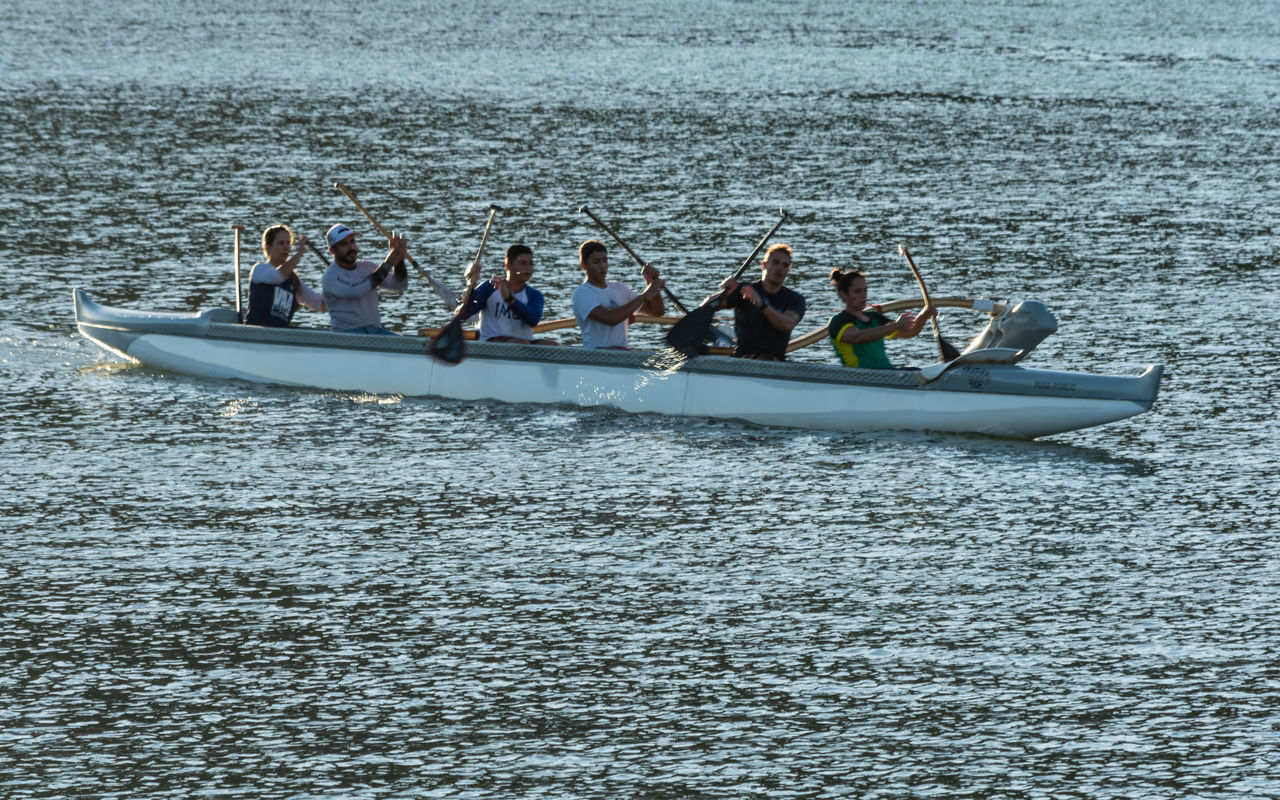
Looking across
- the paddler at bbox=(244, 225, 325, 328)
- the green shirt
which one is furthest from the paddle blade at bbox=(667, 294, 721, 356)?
the paddler at bbox=(244, 225, 325, 328)

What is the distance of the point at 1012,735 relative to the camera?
1015 centimetres

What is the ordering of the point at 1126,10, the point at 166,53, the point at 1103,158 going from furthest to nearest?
the point at 1126,10 → the point at 166,53 → the point at 1103,158

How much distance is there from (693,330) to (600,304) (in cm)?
102

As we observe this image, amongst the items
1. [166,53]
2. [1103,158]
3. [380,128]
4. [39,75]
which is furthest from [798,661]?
[166,53]

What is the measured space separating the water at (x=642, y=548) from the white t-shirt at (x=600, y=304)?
0.94m

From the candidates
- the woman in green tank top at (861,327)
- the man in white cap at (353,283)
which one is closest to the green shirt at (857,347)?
the woman in green tank top at (861,327)

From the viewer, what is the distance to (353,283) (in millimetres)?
19328

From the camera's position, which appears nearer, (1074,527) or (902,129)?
(1074,527)

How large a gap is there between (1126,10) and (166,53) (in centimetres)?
5349

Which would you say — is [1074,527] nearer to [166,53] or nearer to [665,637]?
[665,637]

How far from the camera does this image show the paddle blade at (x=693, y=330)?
1766 centimetres

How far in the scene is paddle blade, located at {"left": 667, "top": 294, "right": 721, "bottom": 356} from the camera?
17656mm

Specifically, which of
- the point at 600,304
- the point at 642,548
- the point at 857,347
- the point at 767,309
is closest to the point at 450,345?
the point at 600,304

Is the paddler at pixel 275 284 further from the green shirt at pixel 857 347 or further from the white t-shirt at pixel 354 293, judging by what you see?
the green shirt at pixel 857 347
